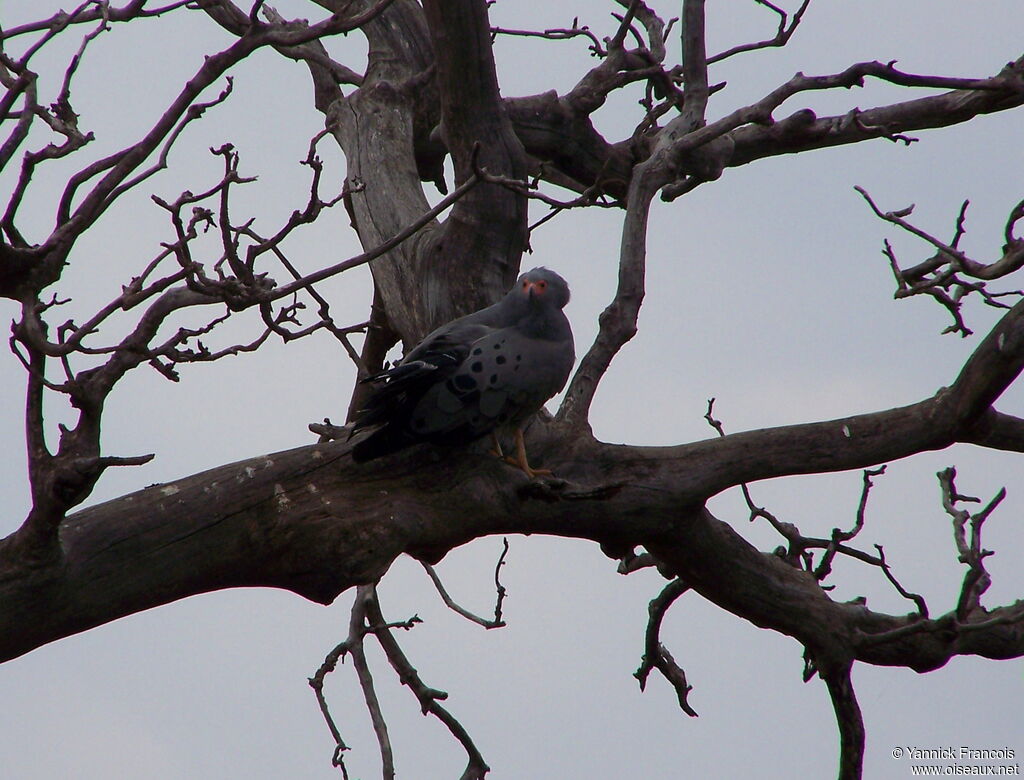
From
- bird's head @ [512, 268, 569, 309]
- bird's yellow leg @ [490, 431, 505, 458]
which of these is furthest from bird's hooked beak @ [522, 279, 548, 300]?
bird's yellow leg @ [490, 431, 505, 458]

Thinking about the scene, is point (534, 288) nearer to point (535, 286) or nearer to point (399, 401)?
point (535, 286)

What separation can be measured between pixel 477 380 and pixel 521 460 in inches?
13.9

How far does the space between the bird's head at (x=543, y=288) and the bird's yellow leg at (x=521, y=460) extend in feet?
1.65

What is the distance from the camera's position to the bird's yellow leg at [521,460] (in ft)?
13.1

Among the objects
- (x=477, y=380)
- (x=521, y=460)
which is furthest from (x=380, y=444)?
(x=521, y=460)

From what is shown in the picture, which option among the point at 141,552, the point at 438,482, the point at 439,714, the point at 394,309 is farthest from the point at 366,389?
the point at 141,552

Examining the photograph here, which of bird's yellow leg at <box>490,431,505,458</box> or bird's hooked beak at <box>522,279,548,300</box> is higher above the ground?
bird's hooked beak at <box>522,279,548,300</box>

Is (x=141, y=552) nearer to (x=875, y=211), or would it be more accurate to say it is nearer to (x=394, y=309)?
(x=394, y=309)

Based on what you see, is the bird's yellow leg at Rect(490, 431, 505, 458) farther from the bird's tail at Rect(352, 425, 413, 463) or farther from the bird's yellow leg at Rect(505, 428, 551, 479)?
the bird's tail at Rect(352, 425, 413, 463)

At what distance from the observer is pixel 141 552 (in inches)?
135

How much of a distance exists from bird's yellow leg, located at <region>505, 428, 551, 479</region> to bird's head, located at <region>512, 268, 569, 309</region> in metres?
0.50

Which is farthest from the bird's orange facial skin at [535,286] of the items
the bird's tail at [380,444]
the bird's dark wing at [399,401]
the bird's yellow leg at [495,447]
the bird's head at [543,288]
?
the bird's tail at [380,444]

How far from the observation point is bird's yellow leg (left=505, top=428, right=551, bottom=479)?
3.99 metres

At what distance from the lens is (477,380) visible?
12.6 ft
